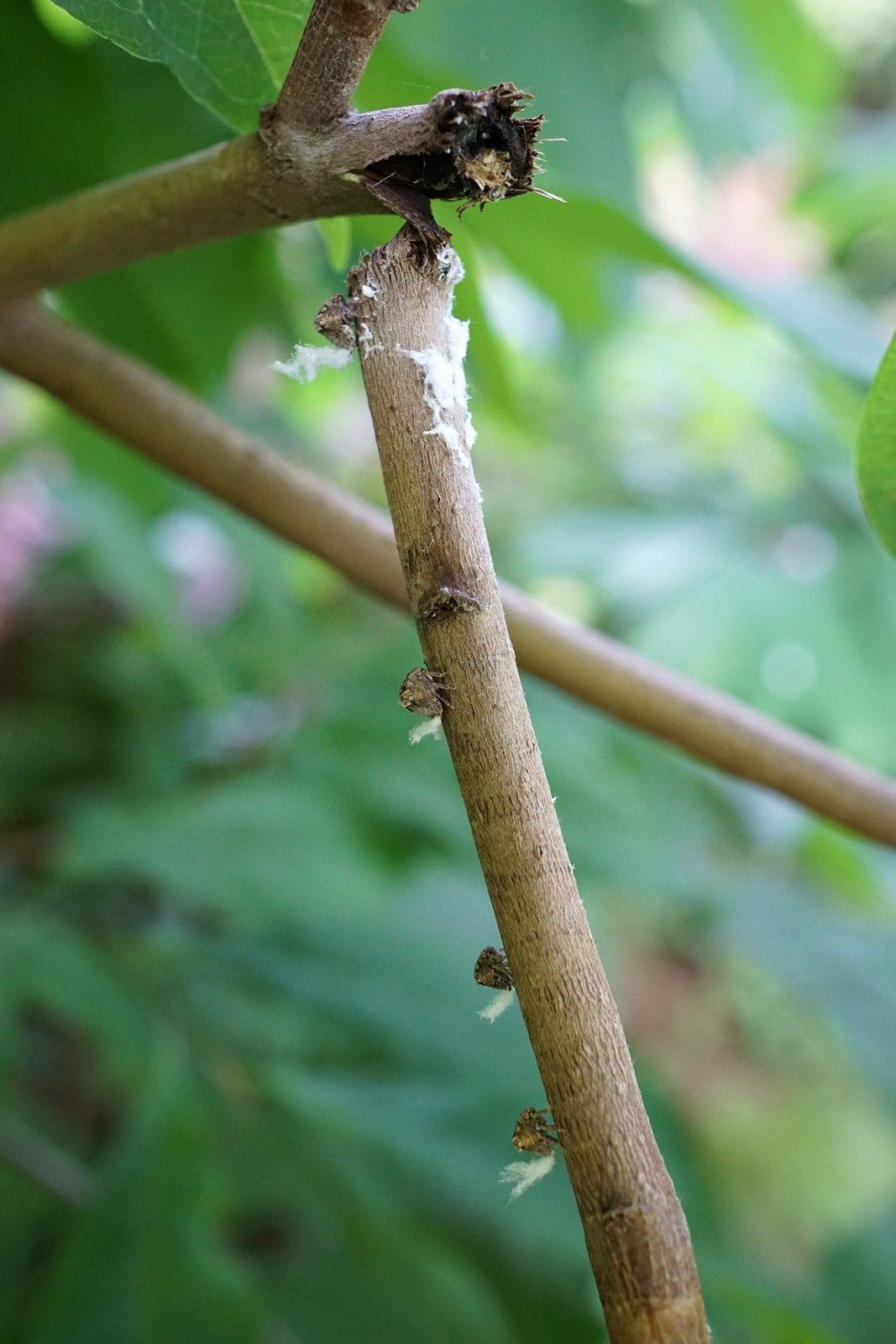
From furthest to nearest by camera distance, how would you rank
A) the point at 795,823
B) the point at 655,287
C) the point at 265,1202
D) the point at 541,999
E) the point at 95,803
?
the point at 655,287, the point at 795,823, the point at 95,803, the point at 265,1202, the point at 541,999

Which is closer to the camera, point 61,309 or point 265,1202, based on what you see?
point 61,309

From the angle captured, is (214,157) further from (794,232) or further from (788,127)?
(794,232)

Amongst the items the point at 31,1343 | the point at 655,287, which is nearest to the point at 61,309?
the point at 31,1343

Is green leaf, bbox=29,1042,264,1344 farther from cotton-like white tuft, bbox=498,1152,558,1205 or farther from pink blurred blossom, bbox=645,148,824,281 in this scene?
pink blurred blossom, bbox=645,148,824,281

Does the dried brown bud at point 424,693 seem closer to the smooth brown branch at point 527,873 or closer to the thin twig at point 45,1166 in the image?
the smooth brown branch at point 527,873

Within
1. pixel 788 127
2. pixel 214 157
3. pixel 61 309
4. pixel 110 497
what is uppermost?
pixel 788 127

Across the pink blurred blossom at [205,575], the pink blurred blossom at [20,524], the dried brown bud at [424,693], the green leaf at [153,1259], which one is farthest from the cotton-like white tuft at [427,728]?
the pink blurred blossom at [205,575]

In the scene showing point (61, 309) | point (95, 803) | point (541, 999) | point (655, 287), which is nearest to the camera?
point (541, 999)
